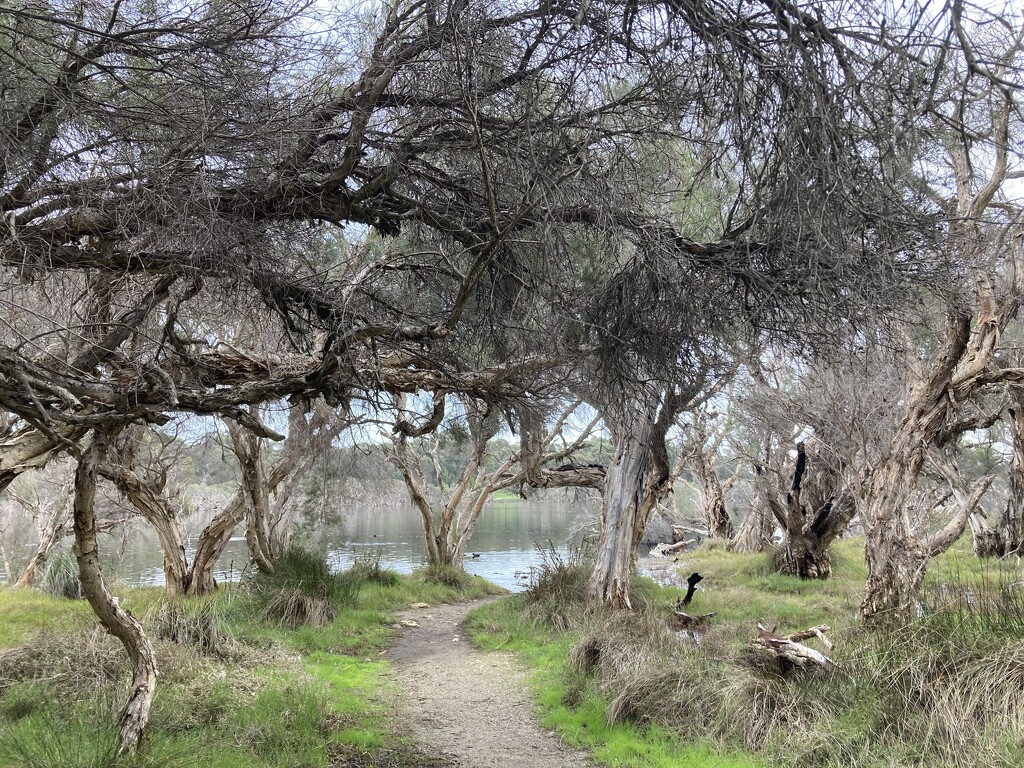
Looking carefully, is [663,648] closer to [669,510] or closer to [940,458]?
[940,458]

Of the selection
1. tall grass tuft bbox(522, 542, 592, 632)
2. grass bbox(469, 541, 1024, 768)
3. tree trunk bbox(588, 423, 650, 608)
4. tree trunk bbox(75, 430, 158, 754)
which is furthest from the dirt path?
tree trunk bbox(75, 430, 158, 754)

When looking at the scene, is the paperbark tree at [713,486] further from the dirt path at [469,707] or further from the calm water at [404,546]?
the dirt path at [469,707]

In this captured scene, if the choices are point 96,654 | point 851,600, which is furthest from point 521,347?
point 851,600

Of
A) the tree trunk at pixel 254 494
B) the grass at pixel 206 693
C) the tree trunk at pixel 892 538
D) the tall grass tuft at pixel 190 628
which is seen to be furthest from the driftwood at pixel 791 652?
the tree trunk at pixel 254 494

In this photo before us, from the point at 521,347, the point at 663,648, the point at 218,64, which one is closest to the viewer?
the point at 218,64

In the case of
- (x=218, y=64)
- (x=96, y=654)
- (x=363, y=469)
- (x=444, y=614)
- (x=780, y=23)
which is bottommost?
(x=444, y=614)

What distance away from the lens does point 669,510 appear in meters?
28.6

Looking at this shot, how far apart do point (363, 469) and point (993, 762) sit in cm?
1452

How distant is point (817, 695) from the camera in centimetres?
561

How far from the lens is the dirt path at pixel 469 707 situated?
591 cm

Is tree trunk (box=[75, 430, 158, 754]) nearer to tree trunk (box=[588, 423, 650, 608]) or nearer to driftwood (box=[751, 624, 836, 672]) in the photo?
driftwood (box=[751, 624, 836, 672])

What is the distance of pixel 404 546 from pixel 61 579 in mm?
21238

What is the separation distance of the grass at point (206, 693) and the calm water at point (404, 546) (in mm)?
2444

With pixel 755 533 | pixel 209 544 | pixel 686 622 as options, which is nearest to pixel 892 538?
pixel 686 622
